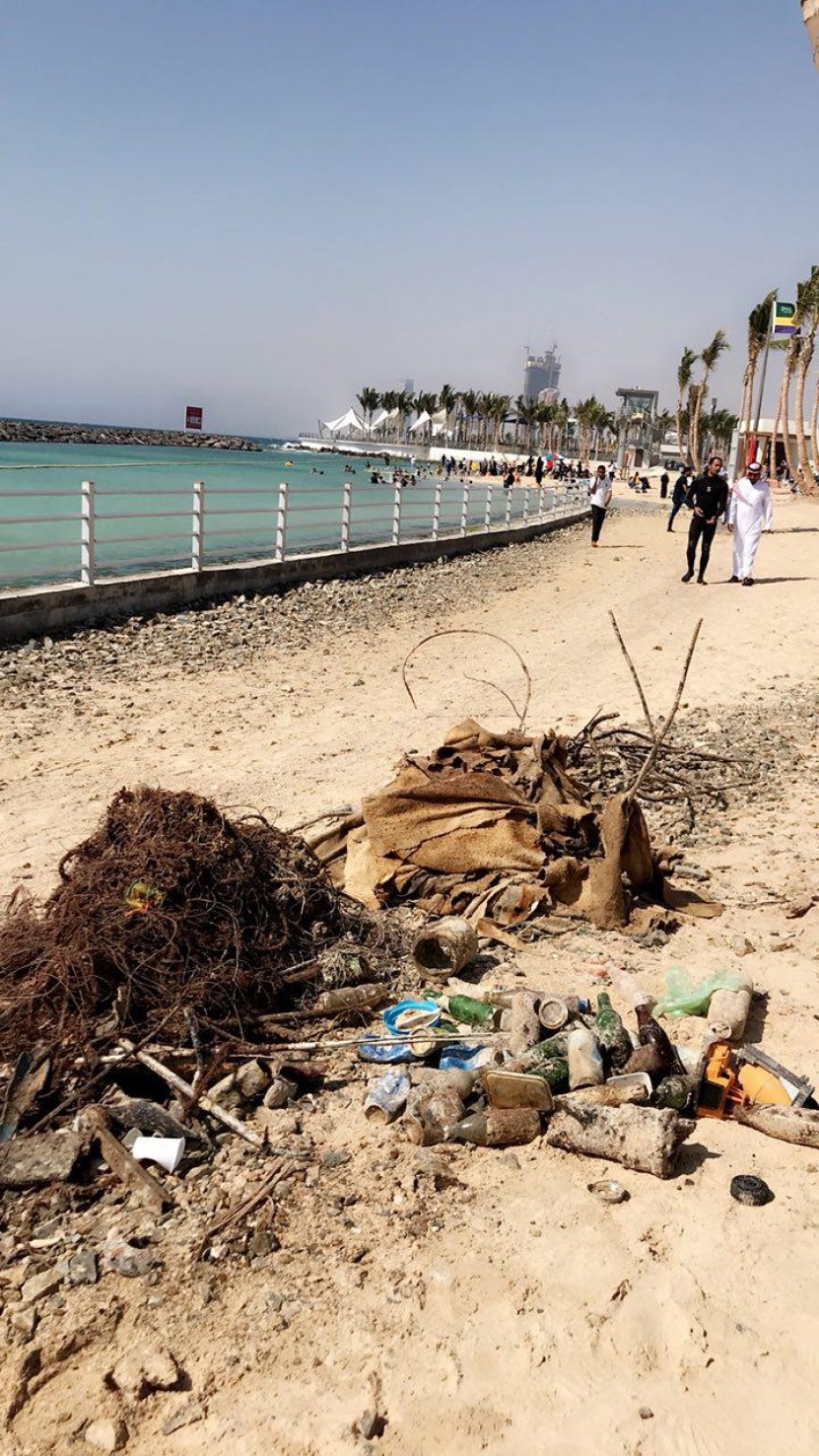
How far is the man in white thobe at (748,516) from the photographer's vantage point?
53.2 feet

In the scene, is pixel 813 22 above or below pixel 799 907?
above

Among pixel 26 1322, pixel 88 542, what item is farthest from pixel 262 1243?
pixel 88 542

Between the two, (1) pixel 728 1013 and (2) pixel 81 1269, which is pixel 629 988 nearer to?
(1) pixel 728 1013

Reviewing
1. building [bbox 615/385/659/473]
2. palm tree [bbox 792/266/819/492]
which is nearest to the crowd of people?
palm tree [bbox 792/266/819/492]

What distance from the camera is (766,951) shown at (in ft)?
15.8

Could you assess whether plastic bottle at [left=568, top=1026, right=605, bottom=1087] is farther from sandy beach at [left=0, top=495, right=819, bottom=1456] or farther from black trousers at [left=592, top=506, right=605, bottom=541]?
black trousers at [left=592, top=506, right=605, bottom=541]

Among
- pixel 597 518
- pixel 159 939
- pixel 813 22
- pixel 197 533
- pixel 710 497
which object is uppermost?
pixel 813 22

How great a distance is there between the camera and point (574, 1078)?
12.1 ft

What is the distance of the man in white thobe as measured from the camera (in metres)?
16.2

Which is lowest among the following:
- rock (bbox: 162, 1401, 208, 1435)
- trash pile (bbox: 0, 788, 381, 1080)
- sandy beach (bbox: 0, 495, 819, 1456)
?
rock (bbox: 162, 1401, 208, 1435)

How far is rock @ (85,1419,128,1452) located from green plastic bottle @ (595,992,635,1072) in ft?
6.28

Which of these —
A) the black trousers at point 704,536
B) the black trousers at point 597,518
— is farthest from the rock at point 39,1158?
the black trousers at point 597,518

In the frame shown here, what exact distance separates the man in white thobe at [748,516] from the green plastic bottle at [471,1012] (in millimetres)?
13556

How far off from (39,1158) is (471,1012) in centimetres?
157
